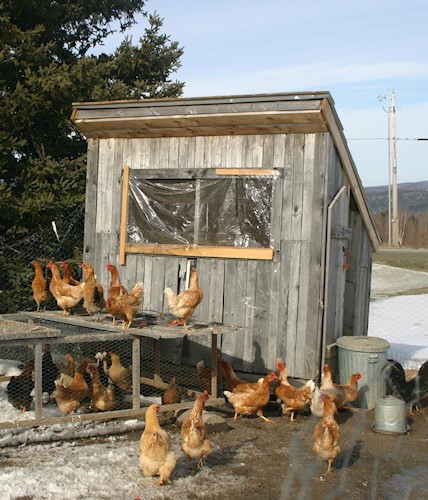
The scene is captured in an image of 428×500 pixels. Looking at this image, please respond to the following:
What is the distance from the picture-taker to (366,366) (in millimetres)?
7480

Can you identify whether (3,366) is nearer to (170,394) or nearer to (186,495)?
(170,394)

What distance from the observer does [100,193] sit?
8672 mm

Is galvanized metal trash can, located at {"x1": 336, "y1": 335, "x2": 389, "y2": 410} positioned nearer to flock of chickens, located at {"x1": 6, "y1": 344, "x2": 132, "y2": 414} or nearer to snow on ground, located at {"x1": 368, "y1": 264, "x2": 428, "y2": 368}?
snow on ground, located at {"x1": 368, "y1": 264, "x2": 428, "y2": 368}

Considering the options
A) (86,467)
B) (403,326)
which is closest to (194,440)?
(86,467)

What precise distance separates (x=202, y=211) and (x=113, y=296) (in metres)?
2.06

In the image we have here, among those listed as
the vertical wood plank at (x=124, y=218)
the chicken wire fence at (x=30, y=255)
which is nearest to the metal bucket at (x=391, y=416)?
the vertical wood plank at (x=124, y=218)

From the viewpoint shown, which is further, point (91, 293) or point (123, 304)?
point (91, 293)

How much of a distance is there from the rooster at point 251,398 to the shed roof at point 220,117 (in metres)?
2.89

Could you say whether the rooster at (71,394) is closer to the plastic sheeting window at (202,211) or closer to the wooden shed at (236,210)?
the wooden shed at (236,210)

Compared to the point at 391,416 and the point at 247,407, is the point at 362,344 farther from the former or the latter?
the point at 247,407

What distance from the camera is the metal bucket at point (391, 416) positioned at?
21.2ft

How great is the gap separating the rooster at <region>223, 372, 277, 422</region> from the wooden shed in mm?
916

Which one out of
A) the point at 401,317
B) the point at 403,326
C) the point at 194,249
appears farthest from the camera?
the point at 401,317

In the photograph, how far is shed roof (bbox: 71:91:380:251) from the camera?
23.6 feet
